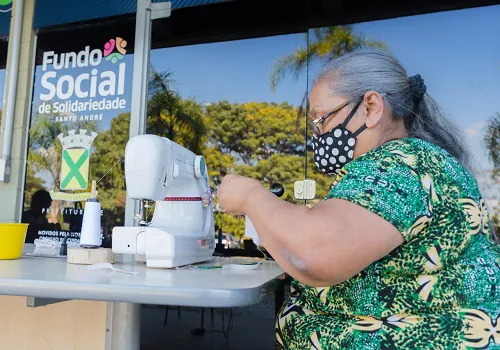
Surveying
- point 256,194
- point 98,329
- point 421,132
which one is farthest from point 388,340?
point 98,329

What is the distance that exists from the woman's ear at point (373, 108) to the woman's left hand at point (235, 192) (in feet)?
1.00

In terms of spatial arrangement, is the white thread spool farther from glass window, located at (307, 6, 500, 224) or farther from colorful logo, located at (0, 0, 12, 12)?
glass window, located at (307, 6, 500, 224)

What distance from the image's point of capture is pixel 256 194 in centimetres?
93

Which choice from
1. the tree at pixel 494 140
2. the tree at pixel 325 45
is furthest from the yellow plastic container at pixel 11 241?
the tree at pixel 494 140

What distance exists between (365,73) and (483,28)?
3.53m

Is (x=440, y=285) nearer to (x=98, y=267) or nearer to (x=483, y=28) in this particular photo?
(x=98, y=267)

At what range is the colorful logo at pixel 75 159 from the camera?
11.3 feet

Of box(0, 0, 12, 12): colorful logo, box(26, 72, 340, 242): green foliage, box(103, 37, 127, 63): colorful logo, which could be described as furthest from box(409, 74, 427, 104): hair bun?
box(0, 0, 12, 12): colorful logo

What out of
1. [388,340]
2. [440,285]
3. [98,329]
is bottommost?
[98,329]

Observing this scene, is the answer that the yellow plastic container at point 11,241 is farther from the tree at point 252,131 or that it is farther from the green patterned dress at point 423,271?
the tree at point 252,131

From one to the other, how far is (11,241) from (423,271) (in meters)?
1.26

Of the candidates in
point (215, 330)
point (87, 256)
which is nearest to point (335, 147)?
point (87, 256)

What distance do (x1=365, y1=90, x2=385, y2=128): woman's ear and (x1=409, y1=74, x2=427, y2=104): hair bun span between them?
4.1 inches

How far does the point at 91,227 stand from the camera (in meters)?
1.49
